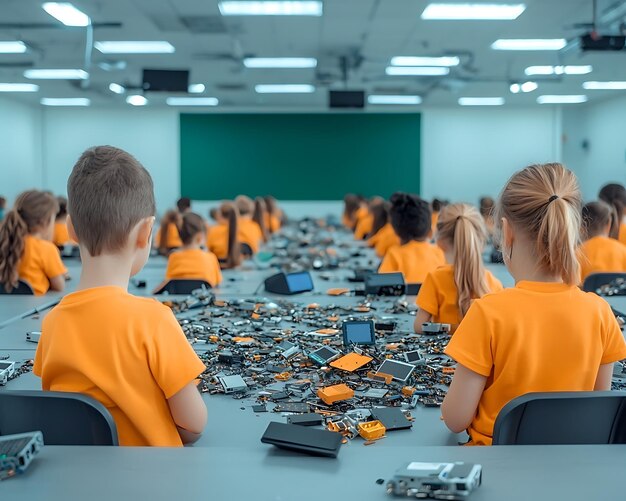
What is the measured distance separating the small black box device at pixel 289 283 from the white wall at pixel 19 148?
1302 centimetres

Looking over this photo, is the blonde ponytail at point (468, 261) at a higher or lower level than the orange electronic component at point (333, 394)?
higher

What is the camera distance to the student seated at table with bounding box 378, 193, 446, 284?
13.5 feet

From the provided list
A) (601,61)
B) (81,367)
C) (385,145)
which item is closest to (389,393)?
(81,367)

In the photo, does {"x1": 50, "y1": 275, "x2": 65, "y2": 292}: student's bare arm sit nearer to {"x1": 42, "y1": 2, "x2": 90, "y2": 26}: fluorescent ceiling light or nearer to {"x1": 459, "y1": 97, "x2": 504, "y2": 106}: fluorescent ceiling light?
{"x1": 42, "y1": 2, "x2": 90, "y2": 26}: fluorescent ceiling light

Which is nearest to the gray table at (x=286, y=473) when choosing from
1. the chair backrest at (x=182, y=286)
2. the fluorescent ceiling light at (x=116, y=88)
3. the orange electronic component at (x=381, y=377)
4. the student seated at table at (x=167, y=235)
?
the orange electronic component at (x=381, y=377)

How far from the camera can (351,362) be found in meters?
2.09

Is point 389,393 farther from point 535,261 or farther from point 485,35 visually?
point 485,35

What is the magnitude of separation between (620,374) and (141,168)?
59.9 inches

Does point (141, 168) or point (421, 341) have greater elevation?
point (141, 168)

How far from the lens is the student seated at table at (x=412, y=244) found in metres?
4.12

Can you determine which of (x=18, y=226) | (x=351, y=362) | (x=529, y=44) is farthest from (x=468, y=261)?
(x=529, y=44)

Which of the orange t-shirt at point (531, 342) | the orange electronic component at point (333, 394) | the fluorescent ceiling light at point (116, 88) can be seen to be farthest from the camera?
the fluorescent ceiling light at point (116, 88)

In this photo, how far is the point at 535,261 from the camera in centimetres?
158

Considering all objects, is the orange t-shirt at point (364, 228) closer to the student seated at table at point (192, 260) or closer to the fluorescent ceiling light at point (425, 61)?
the fluorescent ceiling light at point (425, 61)
